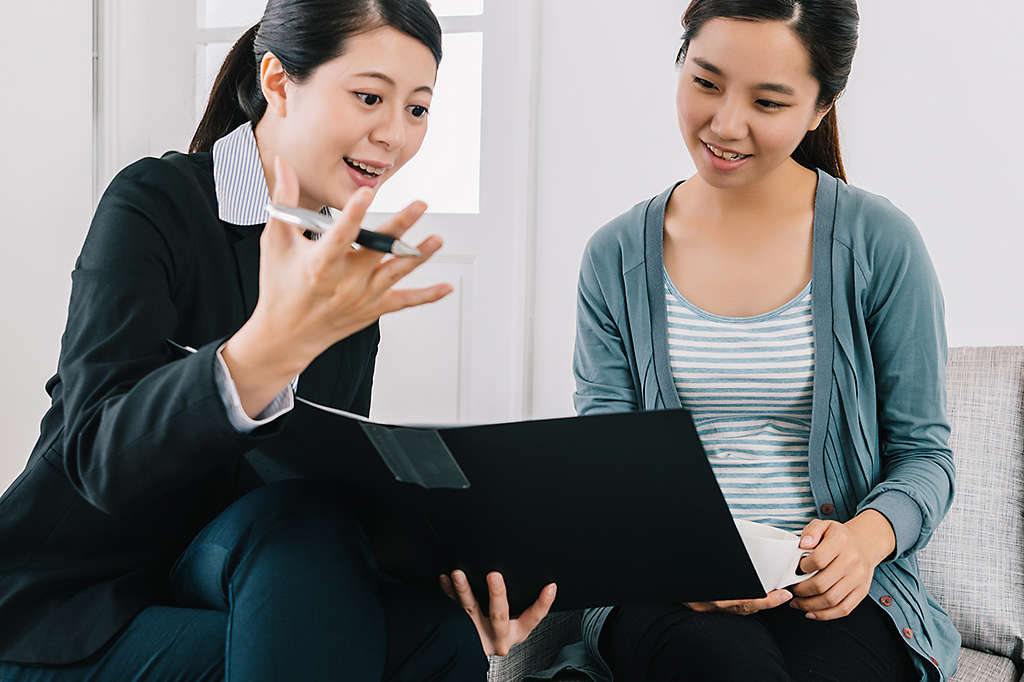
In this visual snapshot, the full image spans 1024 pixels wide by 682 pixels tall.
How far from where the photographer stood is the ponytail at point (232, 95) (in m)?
1.20

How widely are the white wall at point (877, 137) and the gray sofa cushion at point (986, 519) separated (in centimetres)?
58

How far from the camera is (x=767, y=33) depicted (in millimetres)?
1208

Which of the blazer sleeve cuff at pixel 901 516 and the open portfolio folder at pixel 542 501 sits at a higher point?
the open portfolio folder at pixel 542 501

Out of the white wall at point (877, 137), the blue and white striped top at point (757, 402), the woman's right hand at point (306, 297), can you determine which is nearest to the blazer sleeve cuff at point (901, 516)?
the blue and white striped top at point (757, 402)

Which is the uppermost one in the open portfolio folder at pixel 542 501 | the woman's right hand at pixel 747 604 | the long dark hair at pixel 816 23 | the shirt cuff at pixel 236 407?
the long dark hair at pixel 816 23

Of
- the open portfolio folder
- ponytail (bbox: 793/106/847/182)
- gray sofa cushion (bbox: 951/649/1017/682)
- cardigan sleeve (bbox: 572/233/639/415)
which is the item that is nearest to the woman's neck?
the open portfolio folder

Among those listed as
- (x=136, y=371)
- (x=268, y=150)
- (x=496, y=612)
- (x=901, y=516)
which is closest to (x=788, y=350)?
(x=901, y=516)

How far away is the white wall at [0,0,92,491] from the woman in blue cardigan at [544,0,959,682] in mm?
1498

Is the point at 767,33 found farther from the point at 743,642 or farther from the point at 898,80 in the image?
the point at 898,80

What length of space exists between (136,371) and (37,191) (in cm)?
174

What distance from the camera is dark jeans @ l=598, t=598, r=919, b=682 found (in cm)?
105

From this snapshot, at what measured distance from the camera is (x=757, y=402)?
1.31 m

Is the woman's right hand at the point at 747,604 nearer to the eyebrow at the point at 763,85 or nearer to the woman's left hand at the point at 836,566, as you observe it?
the woman's left hand at the point at 836,566

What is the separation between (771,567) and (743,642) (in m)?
0.08
